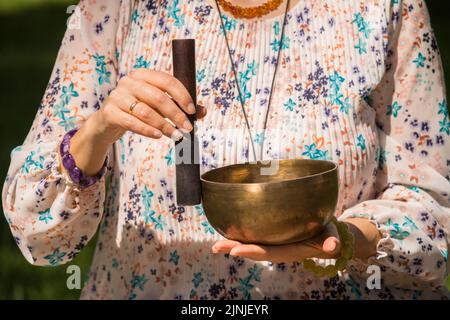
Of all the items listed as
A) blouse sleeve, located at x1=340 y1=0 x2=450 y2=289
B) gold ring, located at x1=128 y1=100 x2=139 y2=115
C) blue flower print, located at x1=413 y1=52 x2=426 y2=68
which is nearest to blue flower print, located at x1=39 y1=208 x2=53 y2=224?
gold ring, located at x1=128 y1=100 x2=139 y2=115

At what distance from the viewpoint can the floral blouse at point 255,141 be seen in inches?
71.3

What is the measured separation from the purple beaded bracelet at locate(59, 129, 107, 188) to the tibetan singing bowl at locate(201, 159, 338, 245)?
29cm

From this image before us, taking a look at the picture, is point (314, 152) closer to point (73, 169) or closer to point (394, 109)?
point (394, 109)

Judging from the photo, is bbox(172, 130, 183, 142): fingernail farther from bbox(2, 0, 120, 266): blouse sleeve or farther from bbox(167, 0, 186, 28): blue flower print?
bbox(167, 0, 186, 28): blue flower print

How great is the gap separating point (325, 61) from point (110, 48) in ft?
1.32

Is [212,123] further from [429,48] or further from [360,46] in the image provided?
[429,48]

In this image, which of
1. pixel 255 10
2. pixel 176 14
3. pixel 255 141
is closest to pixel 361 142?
pixel 255 141

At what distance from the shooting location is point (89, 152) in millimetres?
1655

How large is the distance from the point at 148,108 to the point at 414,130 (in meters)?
0.61

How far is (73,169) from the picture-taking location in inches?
66.7

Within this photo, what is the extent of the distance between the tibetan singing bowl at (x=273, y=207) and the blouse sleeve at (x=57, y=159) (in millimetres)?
340

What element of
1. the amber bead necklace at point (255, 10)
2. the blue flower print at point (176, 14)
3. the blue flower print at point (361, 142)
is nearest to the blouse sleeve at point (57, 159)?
the blue flower print at point (176, 14)

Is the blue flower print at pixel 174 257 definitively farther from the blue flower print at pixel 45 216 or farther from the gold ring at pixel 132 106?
the gold ring at pixel 132 106
